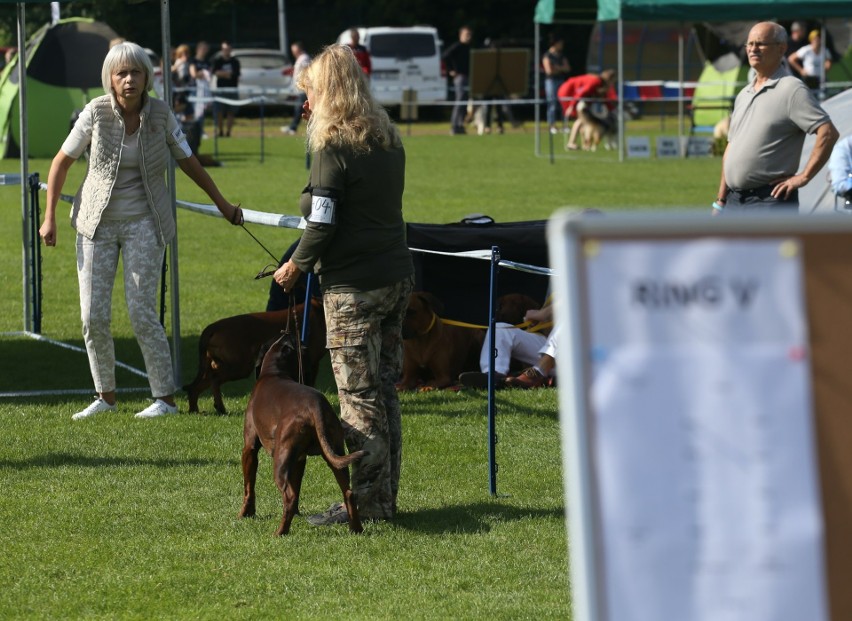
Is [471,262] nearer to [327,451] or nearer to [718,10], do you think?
[327,451]

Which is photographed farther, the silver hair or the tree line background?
the tree line background

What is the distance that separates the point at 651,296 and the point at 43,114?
73.9 feet

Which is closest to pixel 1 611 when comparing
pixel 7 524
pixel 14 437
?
pixel 7 524

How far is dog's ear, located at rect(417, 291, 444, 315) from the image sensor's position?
767cm

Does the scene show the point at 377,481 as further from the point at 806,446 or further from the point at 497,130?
the point at 497,130

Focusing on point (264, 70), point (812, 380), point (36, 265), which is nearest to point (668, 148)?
point (264, 70)

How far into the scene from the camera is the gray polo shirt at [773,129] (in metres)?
6.70

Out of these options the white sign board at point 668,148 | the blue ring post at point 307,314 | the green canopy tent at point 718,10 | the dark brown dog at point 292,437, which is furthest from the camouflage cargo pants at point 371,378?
the white sign board at point 668,148

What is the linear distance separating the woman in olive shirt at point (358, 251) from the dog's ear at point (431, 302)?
2.57 m

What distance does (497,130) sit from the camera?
32219 mm

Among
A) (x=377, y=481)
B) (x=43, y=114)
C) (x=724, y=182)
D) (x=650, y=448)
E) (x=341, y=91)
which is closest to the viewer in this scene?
(x=650, y=448)

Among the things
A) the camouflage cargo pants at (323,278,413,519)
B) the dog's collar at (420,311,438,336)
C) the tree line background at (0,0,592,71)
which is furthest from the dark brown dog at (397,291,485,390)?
the tree line background at (0,0,592,71)

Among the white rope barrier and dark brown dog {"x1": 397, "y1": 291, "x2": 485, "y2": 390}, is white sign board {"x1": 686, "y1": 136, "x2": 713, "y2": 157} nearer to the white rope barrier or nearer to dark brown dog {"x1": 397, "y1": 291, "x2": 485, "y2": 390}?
the white rope barrier

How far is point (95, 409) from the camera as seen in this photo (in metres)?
7.07
